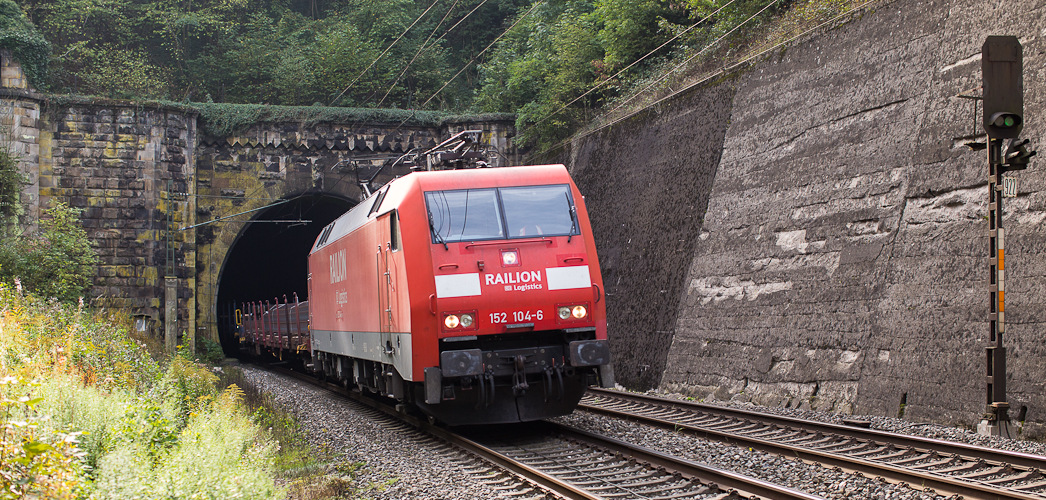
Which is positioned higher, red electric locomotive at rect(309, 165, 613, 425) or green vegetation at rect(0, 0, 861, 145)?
green vegetation at rect(0, 0, 861, 145)

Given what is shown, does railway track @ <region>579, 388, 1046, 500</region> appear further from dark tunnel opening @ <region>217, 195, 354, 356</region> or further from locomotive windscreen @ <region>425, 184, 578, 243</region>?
dark tunnel opening @ <region>217, 195, 354, 356</region>

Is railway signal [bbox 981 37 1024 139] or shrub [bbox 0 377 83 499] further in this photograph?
railway signal [bbox 981 37 1024 139]

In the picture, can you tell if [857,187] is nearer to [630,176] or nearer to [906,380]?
[906,380]

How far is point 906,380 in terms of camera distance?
10289 millimetres

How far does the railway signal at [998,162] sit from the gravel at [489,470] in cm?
38

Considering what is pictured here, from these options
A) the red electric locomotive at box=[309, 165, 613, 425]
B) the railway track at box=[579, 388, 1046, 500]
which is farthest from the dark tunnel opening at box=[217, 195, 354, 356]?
the railway track at box=[579, 388, 1046, 500]

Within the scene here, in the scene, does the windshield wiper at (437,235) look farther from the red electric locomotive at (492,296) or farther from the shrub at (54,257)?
the shrub at (54,257)

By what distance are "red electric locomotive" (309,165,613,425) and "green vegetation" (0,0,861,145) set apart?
28.8ft

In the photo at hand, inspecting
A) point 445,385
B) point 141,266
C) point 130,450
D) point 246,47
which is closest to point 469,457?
point 445,385

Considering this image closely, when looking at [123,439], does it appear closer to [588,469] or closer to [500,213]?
[588,469]

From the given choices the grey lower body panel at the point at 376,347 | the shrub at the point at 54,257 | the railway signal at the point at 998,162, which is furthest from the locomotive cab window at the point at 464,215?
the shrub at the point at 54,257

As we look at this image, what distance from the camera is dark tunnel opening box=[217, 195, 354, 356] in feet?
115

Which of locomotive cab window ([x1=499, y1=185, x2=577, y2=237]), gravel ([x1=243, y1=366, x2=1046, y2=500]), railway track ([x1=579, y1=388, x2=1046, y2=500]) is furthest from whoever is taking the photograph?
locomotive cab window ([x1=499, y1=185, x2=577, y2=237])

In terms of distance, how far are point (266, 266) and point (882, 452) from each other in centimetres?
3546
